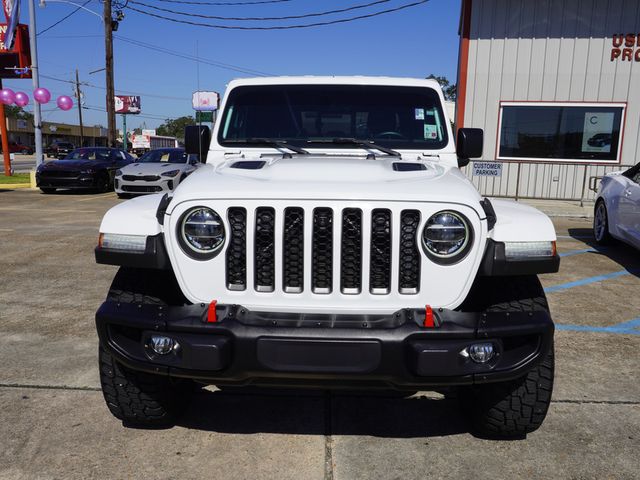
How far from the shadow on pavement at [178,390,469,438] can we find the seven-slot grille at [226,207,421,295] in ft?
3.14

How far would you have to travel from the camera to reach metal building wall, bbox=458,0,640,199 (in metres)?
13.6

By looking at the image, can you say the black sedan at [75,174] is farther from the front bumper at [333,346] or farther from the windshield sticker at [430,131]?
the front bumper at [333,346]

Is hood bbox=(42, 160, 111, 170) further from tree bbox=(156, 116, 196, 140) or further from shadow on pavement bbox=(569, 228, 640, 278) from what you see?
tree bbox=(156, 116, 196, 140)

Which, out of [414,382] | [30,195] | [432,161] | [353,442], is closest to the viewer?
[414,382]

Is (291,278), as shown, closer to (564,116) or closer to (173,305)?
(173,305)

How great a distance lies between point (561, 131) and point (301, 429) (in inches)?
521

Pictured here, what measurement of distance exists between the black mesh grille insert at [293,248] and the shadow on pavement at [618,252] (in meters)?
5.73

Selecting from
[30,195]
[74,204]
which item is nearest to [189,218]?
[74,204]

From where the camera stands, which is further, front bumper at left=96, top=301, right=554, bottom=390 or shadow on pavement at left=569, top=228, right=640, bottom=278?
shadow on pavement at left=569, top=228, right=640, bottom=278

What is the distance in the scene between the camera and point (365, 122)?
12.7 feet

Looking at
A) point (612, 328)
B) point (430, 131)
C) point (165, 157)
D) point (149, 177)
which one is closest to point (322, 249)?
point (430, 131)

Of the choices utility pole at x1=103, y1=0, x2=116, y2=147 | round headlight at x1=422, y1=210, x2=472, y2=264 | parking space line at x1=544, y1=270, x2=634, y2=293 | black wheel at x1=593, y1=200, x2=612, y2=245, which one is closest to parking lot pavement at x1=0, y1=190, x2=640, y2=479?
round headlight at x1=422, y1=210, x2=472, y2=264

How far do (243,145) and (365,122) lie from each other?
2.80ft

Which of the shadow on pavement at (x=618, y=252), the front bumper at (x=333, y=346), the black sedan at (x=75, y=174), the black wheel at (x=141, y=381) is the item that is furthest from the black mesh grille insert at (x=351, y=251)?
the black sedan at (x=75, y=174)
